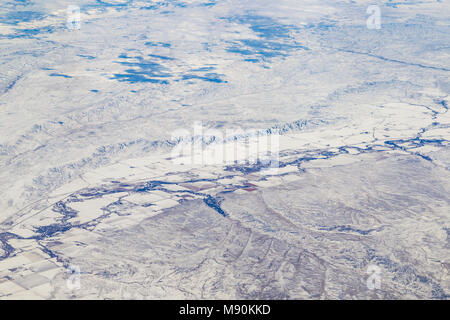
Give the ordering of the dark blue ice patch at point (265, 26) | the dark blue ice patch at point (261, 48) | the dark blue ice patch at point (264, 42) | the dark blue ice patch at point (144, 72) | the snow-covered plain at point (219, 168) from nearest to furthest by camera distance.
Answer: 1. the snow-covered plain at point (219, 168)
2. the dark blue ice patch at point (144, 72)
3. the dark blue ice patch at point (261, 48)
4. the dark blue ice patch at point (264, 42)
5. the dark blue ice patch at point (265, 26)

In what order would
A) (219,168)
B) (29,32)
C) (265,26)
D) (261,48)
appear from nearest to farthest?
(219,168) < (261,48) < (29,32) < (265,26)

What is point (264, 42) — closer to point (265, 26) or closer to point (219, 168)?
point (265, 26)

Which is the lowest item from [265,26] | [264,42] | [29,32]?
[264,42]

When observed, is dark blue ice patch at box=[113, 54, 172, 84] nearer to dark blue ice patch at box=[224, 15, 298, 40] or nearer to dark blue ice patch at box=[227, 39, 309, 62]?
dark blue ice patch at box=[227, 39, 309, 62]

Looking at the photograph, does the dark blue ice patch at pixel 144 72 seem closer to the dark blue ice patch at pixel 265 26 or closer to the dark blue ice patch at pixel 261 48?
the dark blue ice patch at pixel 261 48

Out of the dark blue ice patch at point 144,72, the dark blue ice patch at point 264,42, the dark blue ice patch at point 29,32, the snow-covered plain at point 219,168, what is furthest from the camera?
the dark blue ice patch at point 29,32

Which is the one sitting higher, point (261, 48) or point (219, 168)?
point (261, 48)

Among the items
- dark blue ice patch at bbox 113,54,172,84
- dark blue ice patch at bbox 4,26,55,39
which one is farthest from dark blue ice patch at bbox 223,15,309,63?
dark blue ice patch at bbox 4,26,55,39

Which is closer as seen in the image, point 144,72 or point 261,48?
point 144,72

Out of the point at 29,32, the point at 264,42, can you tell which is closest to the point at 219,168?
the point at 264,42

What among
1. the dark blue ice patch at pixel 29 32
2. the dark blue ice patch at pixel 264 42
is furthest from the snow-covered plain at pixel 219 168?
the dark blue ice patch at pixel 264 42

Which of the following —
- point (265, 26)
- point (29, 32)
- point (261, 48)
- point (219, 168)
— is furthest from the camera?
point (265, 26)
